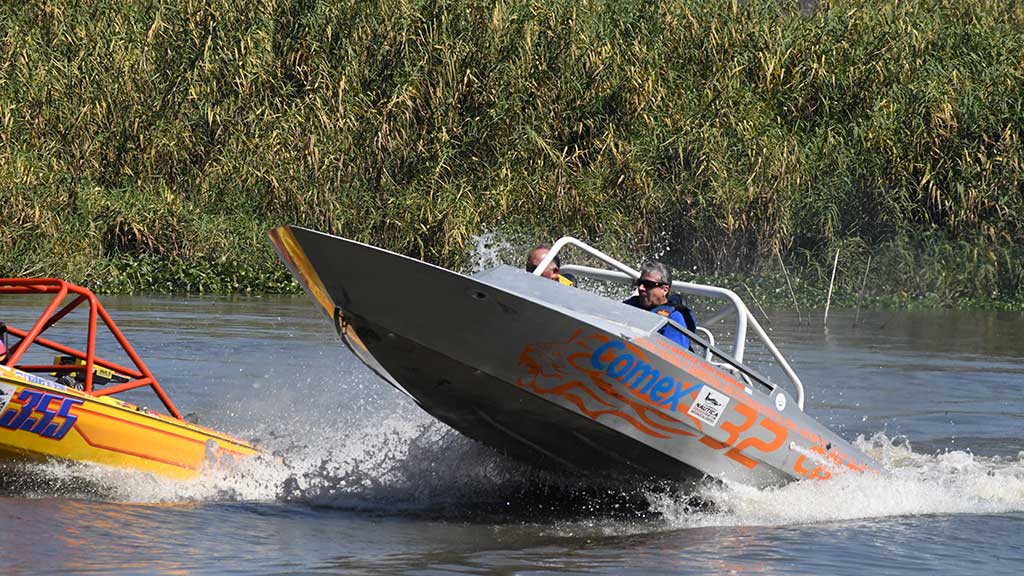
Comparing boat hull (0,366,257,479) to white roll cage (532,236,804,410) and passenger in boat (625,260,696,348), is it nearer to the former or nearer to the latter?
white roll cage (532,236,804,410)

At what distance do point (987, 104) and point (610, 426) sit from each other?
20821 millimetres

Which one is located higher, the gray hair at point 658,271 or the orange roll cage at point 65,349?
the gray hair at point 658,271

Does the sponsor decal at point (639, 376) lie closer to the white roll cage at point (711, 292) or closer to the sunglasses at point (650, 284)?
the white roll cage at point (711, 292)

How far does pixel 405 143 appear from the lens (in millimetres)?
26703

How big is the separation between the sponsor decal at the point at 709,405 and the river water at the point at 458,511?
58 cm

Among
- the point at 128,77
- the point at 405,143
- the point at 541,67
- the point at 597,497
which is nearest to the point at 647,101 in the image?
the point at 541,67

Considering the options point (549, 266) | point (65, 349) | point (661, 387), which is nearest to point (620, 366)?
point (661, 387)

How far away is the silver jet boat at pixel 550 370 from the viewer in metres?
7.22

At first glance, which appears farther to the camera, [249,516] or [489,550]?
[249,516]

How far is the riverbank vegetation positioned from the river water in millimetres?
12692

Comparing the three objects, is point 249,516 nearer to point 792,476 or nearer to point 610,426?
point 610,426

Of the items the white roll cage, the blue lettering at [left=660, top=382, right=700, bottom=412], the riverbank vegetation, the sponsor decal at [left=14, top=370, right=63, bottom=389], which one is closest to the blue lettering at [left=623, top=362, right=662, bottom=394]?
the blue lettering at [left=660, top=382, right=700, bottom=412]

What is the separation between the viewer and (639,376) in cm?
744

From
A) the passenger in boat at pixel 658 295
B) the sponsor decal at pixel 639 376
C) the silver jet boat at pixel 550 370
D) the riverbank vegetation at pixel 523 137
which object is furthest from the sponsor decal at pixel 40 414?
the riverbank vegetation at pixel 523 137
